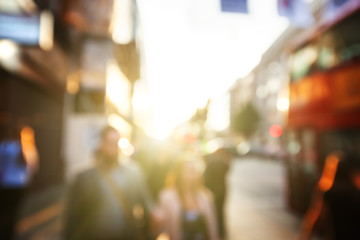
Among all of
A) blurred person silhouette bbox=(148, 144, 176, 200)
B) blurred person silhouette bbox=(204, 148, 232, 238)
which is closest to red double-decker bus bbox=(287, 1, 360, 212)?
blurred person silhouette bbox=(204, 148, 232, 238)

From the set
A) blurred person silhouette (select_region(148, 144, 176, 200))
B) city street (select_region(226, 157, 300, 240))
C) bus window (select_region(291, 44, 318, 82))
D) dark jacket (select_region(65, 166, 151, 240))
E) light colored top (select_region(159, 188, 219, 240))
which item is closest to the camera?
dark jacket (select_region(65, 166, 151, 240))

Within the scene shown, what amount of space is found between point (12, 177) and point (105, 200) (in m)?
2.78

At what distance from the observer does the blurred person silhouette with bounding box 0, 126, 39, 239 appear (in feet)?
13.5

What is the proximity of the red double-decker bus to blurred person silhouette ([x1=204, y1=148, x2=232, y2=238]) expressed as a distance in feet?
7.89

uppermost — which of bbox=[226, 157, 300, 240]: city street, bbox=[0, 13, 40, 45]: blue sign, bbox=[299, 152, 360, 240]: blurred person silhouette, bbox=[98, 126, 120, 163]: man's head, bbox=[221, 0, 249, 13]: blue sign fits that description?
bbox=[221, 0, 249, 13]: blue sign

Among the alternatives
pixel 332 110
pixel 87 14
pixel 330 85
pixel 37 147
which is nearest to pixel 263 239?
pixel 332 110

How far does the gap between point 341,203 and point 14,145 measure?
18.0 ft

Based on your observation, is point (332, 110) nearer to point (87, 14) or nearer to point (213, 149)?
point (213, 149)

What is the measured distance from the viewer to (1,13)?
427 centimetres

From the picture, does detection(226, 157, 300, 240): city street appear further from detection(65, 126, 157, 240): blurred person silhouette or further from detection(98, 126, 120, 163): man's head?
detection(98, 126, 120, 163): man's head

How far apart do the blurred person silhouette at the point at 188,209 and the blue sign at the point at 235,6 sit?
3.43 m

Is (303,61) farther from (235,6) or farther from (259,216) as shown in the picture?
(259,216)

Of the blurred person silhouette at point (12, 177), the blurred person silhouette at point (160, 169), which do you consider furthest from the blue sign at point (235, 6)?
the blurred person silhouette at point (12, 177)

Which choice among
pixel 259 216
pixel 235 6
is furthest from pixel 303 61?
pixel 259 216
